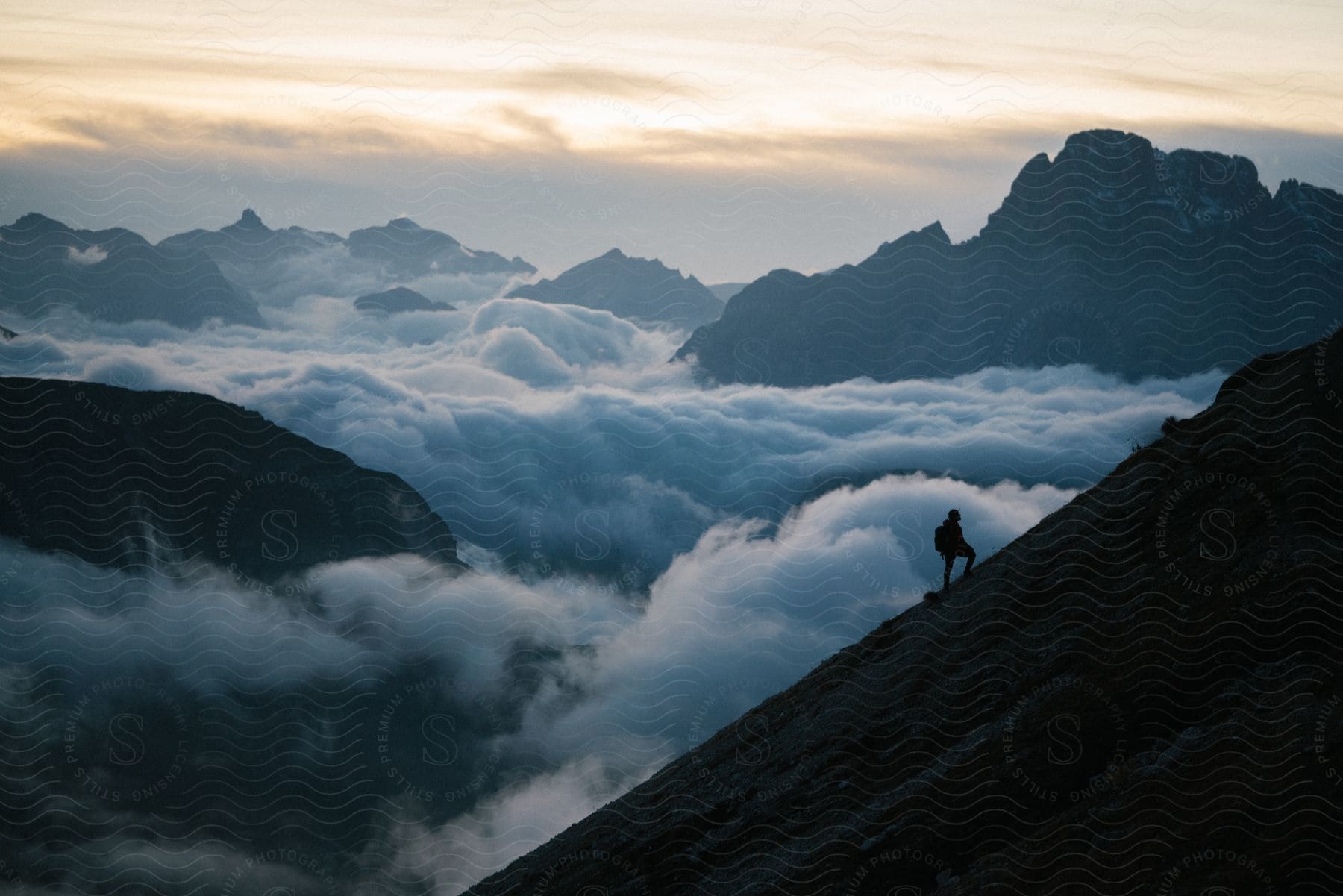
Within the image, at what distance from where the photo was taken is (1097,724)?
29.4 metres

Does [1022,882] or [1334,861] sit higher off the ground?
[1022,882]

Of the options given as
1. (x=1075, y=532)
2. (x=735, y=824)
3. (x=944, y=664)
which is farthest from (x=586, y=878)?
(x=1075, y=532)

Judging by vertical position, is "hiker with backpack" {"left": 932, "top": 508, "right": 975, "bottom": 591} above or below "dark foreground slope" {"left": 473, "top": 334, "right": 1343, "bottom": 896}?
above

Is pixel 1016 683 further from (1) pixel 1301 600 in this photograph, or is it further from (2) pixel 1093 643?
(1) pixel 1301 600

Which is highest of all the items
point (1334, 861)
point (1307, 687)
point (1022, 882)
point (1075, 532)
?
point (1075, 532)

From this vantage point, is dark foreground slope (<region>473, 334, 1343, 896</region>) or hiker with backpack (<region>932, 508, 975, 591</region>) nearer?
dark foreground slope (<region>473, 334, 1343, 896</region>)

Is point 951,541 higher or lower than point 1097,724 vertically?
higher

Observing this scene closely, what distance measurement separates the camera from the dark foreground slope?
2406 centimetres

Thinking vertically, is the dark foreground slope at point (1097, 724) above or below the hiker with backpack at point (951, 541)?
below

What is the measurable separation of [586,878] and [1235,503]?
28550 mm

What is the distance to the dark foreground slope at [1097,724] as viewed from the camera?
2406cm

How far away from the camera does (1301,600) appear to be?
2939cm

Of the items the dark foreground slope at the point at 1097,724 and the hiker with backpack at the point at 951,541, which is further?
the hiker with backpack at the point at 951,541

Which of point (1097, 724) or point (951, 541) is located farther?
point (951, 541)
